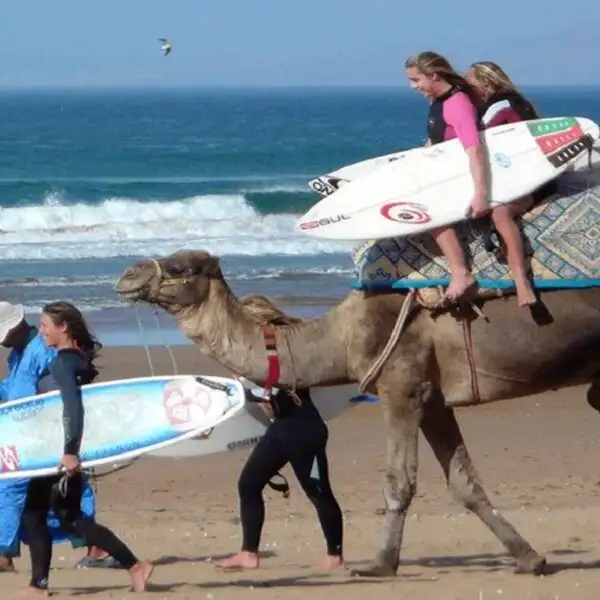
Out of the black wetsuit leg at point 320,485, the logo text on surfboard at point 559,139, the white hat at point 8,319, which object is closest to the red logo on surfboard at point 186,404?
→ the black wetsuit leg at point 320,485

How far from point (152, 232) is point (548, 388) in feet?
97.2

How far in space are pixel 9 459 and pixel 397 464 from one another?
6.51 ft

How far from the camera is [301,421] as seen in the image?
913cm

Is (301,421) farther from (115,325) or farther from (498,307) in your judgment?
(115,325)

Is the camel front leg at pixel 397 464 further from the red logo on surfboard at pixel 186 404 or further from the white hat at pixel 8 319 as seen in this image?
the white hat at pixel 8 319

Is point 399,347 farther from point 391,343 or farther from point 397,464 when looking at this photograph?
Result: point 397,464

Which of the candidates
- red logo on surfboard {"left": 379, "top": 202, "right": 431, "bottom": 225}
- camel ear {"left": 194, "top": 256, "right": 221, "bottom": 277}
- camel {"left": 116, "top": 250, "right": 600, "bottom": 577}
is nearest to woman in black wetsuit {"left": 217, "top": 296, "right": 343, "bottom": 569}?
camel {"left": 116, "top": 250, "right": 600, "bottom": 577}

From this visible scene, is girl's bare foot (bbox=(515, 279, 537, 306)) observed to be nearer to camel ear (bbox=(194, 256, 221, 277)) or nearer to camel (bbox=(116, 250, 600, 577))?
camel (bbox=(116, 250, 600, 577))

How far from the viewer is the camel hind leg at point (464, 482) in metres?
8.80

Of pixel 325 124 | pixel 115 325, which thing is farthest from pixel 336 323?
pixel 325 124

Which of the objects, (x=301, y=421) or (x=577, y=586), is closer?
(x=577, y=586)

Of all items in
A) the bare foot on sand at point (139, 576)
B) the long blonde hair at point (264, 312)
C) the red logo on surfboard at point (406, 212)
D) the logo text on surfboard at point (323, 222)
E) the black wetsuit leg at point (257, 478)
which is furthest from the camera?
the black wetsuit leg at point (257, 478)

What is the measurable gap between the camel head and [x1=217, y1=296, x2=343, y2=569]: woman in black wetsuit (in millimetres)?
519

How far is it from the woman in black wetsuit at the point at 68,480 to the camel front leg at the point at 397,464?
4.10 ft
